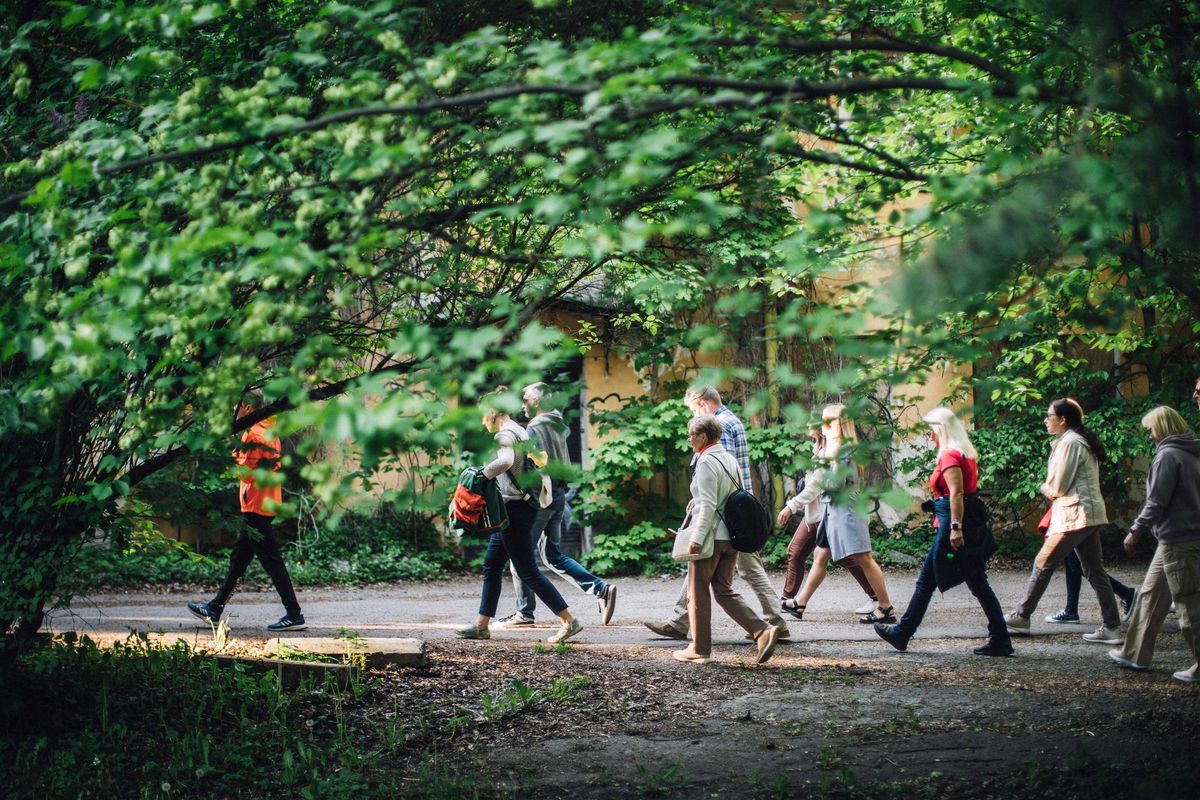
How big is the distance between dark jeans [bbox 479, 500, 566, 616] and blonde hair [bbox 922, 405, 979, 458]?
3.23 m

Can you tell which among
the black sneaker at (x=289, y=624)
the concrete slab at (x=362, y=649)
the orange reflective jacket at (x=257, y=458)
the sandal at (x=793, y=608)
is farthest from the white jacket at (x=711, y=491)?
the black sneaker at (x=289, y=624)

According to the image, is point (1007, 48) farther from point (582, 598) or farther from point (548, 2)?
point (582, 598)

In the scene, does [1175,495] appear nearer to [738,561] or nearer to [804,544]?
[738,561]

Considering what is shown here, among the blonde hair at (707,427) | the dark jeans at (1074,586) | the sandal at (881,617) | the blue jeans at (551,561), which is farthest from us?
the blue jeans at (551,561)

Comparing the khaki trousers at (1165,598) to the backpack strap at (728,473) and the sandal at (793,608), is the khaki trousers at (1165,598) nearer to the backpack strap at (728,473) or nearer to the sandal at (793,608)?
the backpack strap at (728,473)

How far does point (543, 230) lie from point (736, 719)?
3165 millimetres

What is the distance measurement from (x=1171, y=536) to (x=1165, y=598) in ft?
1.62

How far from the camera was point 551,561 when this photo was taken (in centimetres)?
997

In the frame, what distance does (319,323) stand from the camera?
5492 millimetres

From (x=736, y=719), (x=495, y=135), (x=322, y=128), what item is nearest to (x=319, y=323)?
(x=495, y=135)

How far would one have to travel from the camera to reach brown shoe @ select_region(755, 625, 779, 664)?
7.87m

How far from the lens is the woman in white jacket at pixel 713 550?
783 centimetres

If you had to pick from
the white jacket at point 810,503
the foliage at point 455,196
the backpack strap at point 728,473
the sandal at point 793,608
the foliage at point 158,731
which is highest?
the foliage at point 455,196

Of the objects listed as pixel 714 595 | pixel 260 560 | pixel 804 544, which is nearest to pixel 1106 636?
pixel 804 544
